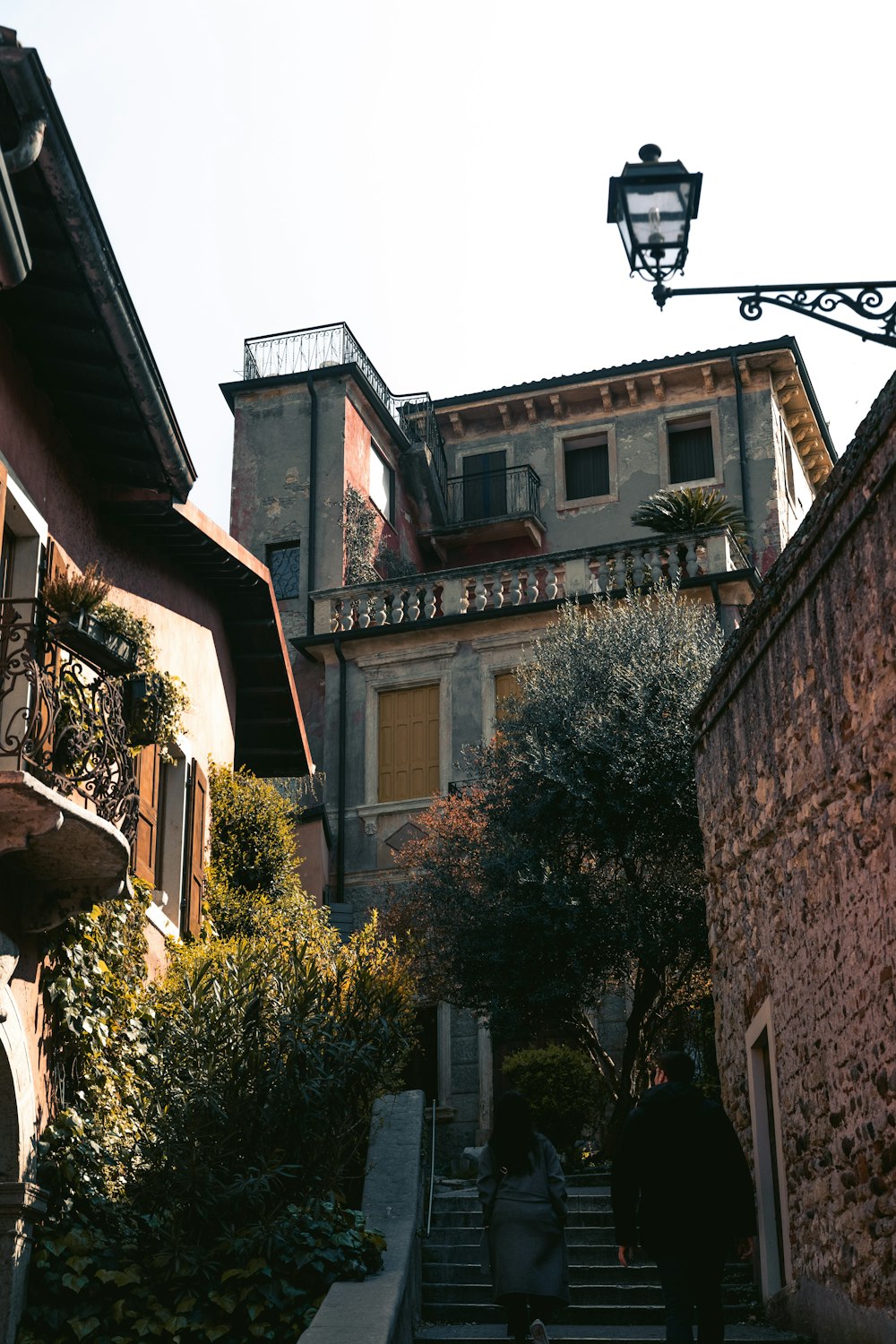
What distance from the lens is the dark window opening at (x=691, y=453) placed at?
29.0m

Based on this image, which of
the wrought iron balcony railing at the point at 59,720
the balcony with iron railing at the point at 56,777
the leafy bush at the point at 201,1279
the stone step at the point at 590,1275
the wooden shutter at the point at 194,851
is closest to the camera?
the balcony with iron railing at the point at 56,777

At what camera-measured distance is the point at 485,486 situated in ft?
100

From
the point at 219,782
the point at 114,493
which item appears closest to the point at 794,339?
the point at 219,782

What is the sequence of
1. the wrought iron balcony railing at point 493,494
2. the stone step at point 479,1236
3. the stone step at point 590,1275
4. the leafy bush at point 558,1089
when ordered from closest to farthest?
the stone step at point 590,1275 < the stone step at point 479,1236 < the leafy bush at point 558,1089 < the wrought iron balcony railing at point 493,494

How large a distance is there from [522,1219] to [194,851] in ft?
20.4

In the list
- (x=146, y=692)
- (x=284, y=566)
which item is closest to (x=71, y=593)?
(x=146, y=692)

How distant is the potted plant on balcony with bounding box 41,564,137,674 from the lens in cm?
1056

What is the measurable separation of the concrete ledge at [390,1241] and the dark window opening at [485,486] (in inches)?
756

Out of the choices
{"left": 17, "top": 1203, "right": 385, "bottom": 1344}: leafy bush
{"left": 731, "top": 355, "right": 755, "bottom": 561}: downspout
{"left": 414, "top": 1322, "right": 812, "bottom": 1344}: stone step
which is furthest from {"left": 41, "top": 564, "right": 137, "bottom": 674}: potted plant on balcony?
{"left": 731, "top": 355, "right": 755, "bottom": 561}: downspout

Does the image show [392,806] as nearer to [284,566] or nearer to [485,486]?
[284,566]

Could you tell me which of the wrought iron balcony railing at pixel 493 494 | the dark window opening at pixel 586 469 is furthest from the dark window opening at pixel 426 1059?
the dark window opening at pixel 586 469

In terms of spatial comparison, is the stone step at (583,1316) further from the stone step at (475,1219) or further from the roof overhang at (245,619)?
the roof overhang at (245,619)

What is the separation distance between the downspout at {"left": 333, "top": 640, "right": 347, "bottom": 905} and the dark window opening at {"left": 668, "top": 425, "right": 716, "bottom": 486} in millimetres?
7752

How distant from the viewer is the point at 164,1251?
9617mm
